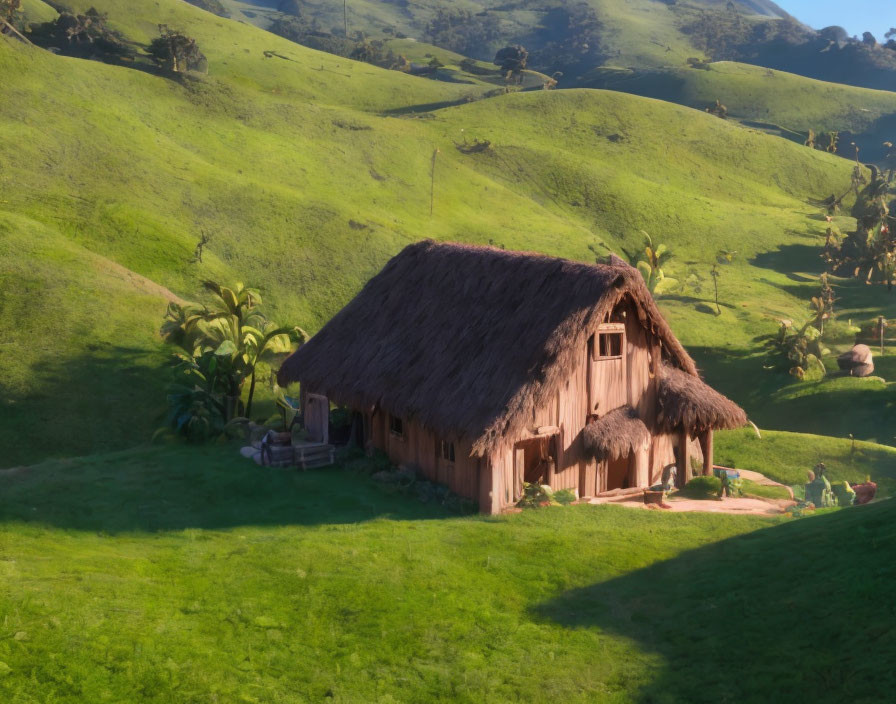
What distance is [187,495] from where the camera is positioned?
23125 mm

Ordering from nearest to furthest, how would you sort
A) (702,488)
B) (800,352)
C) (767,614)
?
(767,614) → (702,488) → (800,352)

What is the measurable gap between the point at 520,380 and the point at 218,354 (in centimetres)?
1193

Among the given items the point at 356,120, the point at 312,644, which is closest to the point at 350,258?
the point at 356,120

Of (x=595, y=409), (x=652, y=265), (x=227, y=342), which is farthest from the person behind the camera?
(x=652, y=265)

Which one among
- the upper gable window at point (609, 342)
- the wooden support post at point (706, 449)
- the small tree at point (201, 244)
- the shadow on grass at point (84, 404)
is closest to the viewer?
the upper gable window at point (609, 342)

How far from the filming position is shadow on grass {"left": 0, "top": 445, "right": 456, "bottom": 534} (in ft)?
69.2

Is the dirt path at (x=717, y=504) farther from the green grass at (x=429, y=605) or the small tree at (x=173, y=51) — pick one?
the small tree at (x=173, y=51)

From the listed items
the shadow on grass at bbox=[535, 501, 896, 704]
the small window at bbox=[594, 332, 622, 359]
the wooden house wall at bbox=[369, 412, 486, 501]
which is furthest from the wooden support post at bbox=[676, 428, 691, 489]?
the shadow on grass at bbox=[535, 501, 896, 704]

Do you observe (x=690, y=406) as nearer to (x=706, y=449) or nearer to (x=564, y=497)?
(x=706, y=449)

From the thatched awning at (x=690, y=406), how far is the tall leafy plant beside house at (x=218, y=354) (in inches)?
534

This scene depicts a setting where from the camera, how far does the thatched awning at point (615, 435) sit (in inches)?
927

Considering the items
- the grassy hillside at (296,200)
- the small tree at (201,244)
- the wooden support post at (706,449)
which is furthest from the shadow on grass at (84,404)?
the wooden support post at (706,449)

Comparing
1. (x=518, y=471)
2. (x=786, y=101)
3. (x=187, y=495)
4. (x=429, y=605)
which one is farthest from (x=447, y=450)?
(x=786, y=101)

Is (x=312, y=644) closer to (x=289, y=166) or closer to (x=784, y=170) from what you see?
(x=289, y=166)
